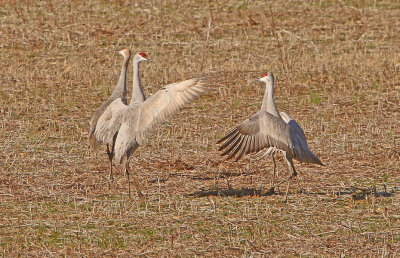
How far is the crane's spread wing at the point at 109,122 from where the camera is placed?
851cm

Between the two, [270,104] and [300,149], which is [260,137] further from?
[270,104]

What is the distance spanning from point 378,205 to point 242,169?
213 centimetres

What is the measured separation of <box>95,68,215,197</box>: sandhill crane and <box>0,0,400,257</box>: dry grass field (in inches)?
24.1

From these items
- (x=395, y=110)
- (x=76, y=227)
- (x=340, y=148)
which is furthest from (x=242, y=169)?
(x=395, y=110)

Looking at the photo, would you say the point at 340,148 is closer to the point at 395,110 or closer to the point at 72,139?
the point at 395,110

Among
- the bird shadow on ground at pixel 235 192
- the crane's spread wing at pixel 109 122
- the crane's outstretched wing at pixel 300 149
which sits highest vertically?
the crane's spread wing at pixel 109 122

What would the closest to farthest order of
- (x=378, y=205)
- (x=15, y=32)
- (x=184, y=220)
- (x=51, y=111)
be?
(x=184, y=220) < (x=378, y=205) < (x=51, y=111) < (x=15, y=32)

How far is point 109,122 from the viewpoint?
340 inches

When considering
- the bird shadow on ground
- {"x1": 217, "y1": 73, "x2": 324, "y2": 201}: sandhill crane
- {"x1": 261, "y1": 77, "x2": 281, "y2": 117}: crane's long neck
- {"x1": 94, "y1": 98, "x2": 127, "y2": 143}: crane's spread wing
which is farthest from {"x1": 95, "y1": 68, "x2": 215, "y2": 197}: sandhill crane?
{"x1": 261, "y1": 77, "x2": 281, "y2": 117}: crane's long neck

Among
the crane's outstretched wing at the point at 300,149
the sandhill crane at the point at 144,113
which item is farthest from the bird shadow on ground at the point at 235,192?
the sandhill crane at the point at 144,113

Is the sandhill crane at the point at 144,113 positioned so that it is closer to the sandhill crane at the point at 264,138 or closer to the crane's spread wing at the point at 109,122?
the crane's spread wing at the point at 109,122

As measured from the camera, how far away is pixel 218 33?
17.0 meters

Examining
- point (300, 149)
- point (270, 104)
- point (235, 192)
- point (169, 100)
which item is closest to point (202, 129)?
point (270, 104)

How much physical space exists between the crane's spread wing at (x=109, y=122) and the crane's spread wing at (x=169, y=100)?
464 mm
